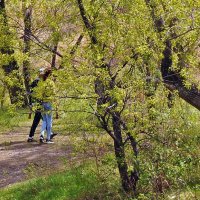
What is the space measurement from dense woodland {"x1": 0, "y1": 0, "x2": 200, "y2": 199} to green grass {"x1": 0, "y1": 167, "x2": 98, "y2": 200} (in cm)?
95

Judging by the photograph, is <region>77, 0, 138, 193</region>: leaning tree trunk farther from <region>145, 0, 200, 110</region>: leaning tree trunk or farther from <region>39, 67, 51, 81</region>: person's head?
<region>145, 0, 200, 110</region>: leaning tree trunk

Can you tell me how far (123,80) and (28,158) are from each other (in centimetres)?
557

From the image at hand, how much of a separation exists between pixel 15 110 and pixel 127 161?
7.10 ft

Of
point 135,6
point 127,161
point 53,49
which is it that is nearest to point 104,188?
point 127,161

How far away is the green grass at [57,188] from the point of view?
1025 centimetres

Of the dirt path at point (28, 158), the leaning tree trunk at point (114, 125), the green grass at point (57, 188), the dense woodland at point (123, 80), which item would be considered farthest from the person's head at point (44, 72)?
the dirt path at point (28, 158)

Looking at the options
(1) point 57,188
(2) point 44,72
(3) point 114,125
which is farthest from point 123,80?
(1) point 57,188

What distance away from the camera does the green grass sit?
10249 millimetres

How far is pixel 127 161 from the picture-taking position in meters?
9.23

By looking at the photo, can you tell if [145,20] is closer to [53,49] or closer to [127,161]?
[53,49]

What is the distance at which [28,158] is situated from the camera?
13.5m

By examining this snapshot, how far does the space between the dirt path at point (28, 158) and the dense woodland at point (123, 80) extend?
284 centimetres

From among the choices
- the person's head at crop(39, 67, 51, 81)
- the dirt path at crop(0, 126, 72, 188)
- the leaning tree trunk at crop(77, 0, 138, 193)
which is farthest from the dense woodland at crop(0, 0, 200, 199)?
the dirt path at crop(0, 126, 72, 188)

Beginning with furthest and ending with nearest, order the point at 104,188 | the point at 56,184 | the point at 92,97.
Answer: the point at 56,184 < the point at 104,188 < the point at 92,97
